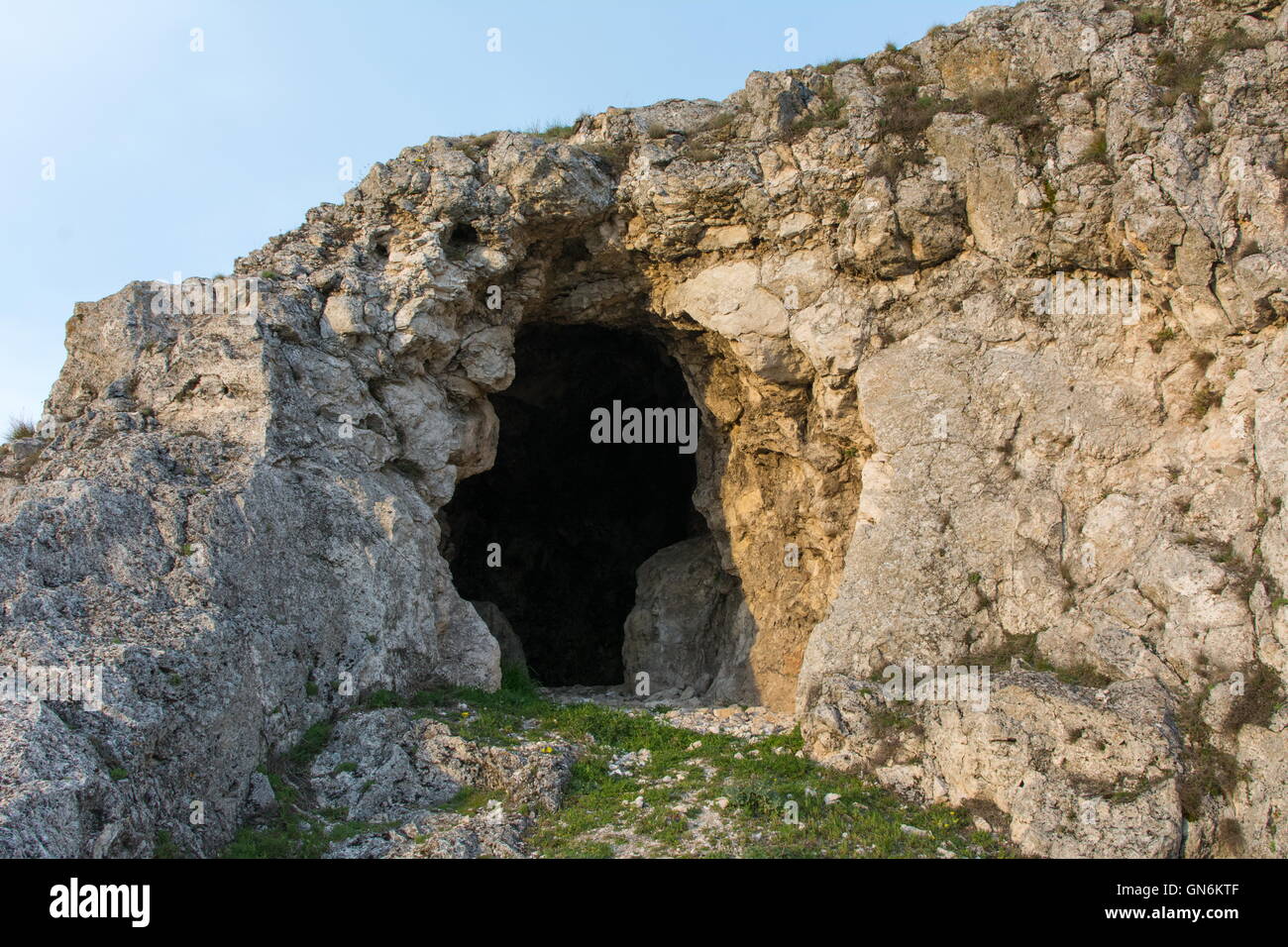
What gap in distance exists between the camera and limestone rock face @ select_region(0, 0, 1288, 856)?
1167 centimetres

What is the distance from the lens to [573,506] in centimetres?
2731

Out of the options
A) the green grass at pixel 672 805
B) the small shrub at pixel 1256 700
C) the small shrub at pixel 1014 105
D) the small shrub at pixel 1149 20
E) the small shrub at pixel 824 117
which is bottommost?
the green grass at pixel 672 805

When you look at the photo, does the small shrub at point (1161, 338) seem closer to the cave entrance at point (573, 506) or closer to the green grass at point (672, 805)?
the green grass at point (672, 805)

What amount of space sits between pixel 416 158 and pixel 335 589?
8403mm

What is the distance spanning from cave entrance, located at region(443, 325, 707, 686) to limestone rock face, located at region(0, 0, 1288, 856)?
5008 millimetres

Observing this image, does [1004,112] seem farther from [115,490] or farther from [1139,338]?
[115,490]

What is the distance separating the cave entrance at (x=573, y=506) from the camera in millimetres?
24875

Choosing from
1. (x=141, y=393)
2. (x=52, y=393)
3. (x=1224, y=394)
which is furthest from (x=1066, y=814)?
(x=52, y=393)

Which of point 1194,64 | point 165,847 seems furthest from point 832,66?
point 165,847

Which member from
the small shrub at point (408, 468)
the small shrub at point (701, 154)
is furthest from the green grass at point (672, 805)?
the small shrub at point (701, 154)

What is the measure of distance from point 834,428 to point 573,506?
37.8 feet

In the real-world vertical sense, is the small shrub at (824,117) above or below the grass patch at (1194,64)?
above

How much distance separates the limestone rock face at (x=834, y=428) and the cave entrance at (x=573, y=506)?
5008mm

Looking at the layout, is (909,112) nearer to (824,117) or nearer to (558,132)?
(824,117)
